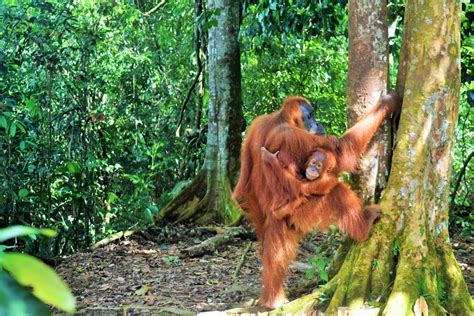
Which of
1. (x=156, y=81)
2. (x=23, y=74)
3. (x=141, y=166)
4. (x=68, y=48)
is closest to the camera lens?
(x=23, y=74)

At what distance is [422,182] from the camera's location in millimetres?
3555

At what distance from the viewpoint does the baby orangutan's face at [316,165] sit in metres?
3.78

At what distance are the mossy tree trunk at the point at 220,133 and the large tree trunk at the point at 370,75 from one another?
10.9 feet

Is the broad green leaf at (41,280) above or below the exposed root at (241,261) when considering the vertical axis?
above

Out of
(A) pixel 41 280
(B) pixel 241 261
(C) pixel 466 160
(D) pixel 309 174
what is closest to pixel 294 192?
(D) pixel 309 174

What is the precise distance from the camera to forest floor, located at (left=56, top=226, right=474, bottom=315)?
4621 millimetres

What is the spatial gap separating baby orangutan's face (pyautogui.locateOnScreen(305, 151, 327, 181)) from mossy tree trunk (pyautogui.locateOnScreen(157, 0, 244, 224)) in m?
3.26

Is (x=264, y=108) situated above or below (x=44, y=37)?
below

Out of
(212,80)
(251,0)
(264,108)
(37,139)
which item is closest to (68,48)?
(37,139)

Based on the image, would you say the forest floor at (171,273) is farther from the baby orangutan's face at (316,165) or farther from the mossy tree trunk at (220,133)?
the baby orangutan's face at (316,165)

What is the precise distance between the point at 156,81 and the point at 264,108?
1560mm

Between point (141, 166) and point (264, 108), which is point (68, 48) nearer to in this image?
point (141, 166)

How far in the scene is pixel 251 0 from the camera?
7.07 metres

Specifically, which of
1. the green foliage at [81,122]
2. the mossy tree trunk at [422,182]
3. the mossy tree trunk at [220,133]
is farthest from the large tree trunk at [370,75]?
the mossy tree trunk at [220,133]
